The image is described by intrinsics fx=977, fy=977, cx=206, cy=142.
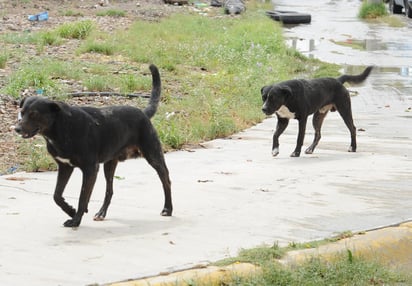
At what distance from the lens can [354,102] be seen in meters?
16.2

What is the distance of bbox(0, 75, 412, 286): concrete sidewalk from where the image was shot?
646 cm

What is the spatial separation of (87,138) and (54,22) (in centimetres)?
1697

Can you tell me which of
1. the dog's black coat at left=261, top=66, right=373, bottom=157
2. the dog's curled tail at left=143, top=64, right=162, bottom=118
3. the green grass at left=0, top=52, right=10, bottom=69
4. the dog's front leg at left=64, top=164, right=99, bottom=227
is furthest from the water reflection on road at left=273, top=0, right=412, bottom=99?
the dog's front leg at left=64, top=164, right=99, bottom=227

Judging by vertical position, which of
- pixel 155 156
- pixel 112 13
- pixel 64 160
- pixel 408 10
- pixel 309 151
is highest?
pixel 64 160

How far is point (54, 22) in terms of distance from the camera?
77.8 feet

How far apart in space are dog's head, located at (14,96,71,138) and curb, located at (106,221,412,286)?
1.62m

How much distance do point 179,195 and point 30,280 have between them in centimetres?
290

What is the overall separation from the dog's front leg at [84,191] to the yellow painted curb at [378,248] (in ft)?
5.21

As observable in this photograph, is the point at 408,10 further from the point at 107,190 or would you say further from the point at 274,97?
the point at 107,190

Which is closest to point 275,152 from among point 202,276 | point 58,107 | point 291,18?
point 58,107

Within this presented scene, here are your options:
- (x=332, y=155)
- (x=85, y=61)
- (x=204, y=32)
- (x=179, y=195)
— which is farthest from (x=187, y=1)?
(x=179, y=195)

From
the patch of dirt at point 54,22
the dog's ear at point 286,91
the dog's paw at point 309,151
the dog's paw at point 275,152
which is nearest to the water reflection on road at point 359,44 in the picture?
the patch of dirt at point 54,22

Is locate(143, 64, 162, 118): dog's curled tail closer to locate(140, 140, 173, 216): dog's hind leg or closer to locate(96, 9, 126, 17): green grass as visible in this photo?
locate(140, 140, 173, 216): dog's hind leg

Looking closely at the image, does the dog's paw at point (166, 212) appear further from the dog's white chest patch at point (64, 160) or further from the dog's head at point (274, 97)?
the dog's head at point (274, 97)
